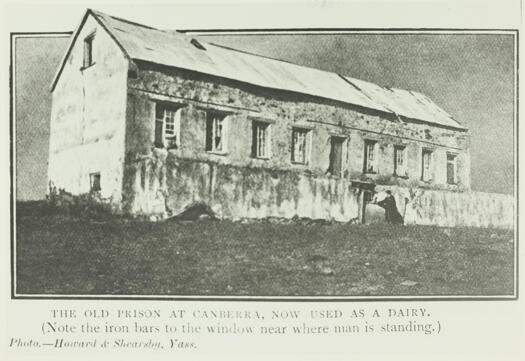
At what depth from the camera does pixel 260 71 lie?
20.7ft

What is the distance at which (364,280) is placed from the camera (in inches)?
224

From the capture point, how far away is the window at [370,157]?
6.53 meters

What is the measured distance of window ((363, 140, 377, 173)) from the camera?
21.4 feet

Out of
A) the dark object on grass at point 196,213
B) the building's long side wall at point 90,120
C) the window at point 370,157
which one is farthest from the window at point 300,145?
the building's long side wall at point 90,120

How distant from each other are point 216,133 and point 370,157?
1.68m

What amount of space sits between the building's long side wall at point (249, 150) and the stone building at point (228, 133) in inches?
0.4

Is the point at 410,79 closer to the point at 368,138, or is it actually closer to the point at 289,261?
the point at 368,138

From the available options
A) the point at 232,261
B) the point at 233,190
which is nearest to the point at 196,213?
the point at 233,190

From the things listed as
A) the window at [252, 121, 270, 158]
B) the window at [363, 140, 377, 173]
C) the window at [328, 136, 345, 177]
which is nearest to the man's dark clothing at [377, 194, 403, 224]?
the window at [363, 140, 377, 173]

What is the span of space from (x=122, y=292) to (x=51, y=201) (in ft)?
3.71

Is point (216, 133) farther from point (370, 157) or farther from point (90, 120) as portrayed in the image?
point (370, 157)
